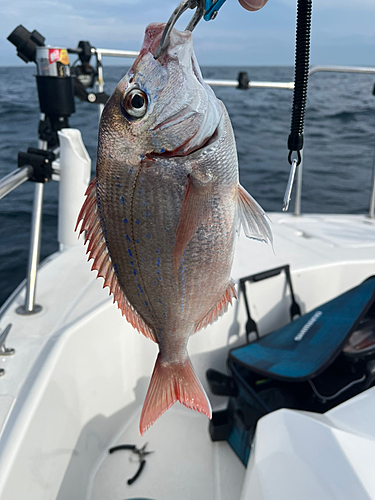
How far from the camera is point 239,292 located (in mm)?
2453

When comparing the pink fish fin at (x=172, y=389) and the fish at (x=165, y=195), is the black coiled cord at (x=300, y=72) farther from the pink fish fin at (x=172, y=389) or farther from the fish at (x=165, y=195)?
the pink fish fin at (x=172, y=389)

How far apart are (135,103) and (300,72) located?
39cm

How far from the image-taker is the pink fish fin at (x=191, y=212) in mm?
836

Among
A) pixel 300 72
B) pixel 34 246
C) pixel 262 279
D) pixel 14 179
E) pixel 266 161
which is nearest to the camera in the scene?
pixel 300 72

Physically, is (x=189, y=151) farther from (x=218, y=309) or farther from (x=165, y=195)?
(x=218, y=309)

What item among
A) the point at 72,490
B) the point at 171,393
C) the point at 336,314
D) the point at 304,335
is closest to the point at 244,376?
the point at 304,335

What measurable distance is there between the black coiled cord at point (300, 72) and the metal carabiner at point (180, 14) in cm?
27

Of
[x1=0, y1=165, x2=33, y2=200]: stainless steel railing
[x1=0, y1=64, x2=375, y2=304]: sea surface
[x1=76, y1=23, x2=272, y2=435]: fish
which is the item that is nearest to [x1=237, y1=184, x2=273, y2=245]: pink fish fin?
[x1=76, y1=23, x2=272, y2=435]: fish

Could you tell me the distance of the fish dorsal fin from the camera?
33.9 inches

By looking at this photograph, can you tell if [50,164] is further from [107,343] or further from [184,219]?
[184,219]

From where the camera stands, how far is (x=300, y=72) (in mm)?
951

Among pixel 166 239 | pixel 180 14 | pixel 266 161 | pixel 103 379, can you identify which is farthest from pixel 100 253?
pixel 266 161

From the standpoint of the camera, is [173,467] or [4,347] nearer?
[4,347]

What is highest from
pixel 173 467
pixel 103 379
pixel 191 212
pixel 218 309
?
pixel 191 212
